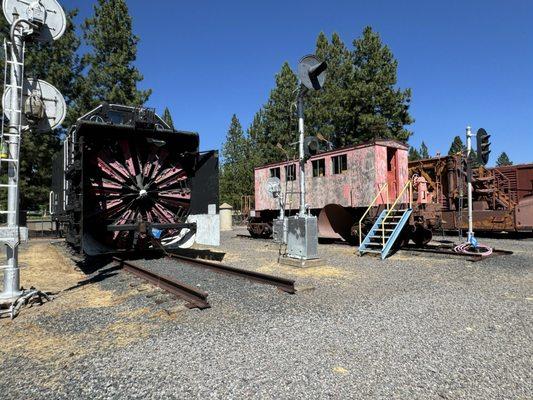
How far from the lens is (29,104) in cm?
624

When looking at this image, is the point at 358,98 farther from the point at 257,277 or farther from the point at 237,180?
the point at 257,277

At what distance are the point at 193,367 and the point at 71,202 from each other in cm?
736

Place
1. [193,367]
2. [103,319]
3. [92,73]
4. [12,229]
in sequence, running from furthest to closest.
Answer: [92,73] → [12,229] → [103,319] → [193,367]

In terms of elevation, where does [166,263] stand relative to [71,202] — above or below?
below

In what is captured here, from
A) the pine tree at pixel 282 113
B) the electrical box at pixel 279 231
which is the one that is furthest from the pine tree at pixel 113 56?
the electrical box at pixel 279 231

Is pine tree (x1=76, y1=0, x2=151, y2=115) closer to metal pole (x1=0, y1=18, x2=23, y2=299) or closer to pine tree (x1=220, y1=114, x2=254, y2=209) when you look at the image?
pine tree (x1=220, y1=114, x2=254, y2=209)

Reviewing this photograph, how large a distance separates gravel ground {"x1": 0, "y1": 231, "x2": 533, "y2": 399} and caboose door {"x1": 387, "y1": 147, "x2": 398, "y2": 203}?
8235mm

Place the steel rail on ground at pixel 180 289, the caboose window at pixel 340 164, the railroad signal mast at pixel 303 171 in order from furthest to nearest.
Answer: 1. the caboose window at pixel 340 164
2. the railroad signal mast at pixel 303 171
3. the steel rail on ground at pixel 180 289

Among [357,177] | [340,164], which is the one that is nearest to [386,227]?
[357,177]

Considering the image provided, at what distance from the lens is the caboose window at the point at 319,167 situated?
1627cm

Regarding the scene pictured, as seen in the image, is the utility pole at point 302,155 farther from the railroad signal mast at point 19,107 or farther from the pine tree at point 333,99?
the pine tree at point 333,99

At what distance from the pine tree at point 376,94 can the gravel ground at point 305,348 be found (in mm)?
27330

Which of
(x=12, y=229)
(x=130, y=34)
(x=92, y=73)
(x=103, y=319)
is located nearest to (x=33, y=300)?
(x=12, y=229)

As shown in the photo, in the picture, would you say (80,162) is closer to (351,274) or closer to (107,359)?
(107,359)
